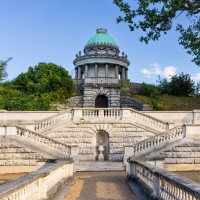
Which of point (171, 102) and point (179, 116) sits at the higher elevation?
point (171, 102)

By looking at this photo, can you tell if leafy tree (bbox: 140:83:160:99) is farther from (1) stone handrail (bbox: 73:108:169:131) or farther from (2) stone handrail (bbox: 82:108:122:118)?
(2) stone handrail (bbox: 82:108:122:118)

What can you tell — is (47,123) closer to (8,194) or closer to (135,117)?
(135,117)

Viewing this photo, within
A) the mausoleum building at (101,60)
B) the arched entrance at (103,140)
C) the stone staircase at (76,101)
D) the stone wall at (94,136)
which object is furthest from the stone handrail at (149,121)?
the mausoleum building at (101,60)

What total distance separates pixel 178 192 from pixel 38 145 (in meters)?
12.1

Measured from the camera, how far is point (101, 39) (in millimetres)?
45906

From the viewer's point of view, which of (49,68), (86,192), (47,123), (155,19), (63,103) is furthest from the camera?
(49,68)

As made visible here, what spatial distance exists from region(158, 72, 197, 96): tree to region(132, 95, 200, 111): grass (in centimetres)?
258

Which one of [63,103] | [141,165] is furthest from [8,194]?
[63,103]

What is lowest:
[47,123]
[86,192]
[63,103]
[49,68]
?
[86,192]

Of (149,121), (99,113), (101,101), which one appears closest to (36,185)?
(99,113)

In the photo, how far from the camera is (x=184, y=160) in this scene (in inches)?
696

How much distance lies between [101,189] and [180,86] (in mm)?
27216

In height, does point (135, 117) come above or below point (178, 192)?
above

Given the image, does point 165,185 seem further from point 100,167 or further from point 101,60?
point 101,60
